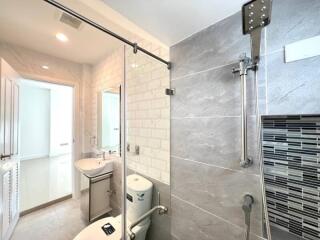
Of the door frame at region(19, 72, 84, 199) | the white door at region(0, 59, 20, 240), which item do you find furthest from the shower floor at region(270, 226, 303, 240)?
the door frame at region(19, 72, 84, 199)

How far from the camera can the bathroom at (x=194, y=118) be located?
2.05ft

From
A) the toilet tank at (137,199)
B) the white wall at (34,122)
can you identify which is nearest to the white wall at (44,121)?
the white wall at (34,122)

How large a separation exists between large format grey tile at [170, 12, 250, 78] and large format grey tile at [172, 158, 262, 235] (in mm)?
701

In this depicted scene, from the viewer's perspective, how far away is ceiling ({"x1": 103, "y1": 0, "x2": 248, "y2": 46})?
764 millimetres

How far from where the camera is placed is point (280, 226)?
2.07ft

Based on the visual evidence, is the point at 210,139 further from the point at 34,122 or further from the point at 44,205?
the point at 34,122

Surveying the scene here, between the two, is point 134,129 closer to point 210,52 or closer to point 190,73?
point 190,73

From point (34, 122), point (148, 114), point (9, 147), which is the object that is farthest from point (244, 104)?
point (34, 122)

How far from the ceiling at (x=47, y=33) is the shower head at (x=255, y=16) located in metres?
1.22

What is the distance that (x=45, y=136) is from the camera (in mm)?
5219

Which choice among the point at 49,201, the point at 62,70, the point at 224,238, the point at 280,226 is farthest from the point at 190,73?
the point at 49,201

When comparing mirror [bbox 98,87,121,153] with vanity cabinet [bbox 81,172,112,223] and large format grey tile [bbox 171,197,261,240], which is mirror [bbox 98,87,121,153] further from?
large format grey tile [bbox 171,197,261,240]

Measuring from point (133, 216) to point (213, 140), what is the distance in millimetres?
1055

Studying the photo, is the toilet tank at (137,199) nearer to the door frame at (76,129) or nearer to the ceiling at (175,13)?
the ceiling at (175,13)
